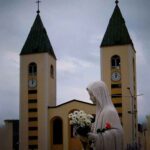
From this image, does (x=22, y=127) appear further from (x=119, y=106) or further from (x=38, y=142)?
(x=119, y=106)

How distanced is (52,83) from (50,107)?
292cm

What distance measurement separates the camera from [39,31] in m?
51.5

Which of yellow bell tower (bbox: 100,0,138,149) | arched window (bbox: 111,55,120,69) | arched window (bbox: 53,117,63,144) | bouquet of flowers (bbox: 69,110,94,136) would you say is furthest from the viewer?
arched window (bbox: 53,117,63,144)

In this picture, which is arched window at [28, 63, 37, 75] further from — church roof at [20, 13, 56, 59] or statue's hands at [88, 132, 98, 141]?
statue's hands at [88, 132, 98, 141]

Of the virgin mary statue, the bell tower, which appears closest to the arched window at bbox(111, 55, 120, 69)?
the bell tower

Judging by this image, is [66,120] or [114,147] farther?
[66,120]

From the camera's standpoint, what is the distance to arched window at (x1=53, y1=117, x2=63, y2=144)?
49531 millimetres

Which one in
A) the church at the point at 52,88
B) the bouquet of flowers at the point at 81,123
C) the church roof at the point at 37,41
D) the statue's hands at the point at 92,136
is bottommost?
the statue's hands at the point at 92,136

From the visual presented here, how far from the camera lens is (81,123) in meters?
7.66

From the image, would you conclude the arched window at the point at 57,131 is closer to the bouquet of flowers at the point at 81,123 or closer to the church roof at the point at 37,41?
the church roof at the point at 37,41

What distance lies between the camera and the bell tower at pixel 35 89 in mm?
48469

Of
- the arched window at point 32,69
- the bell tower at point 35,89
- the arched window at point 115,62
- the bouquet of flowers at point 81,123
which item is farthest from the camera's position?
the arched window at point 32,69

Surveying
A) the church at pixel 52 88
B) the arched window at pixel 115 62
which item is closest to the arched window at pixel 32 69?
the church at pixel 52 88

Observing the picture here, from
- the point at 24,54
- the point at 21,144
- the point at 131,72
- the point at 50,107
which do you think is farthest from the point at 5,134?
the point at 131,72
